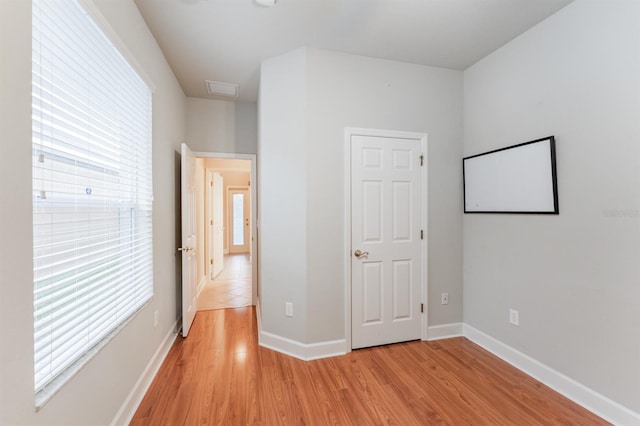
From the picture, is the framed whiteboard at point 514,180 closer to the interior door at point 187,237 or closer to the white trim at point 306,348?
the white trim at point 306,348

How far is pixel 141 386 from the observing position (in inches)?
75.5

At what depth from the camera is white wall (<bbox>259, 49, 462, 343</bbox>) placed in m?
2.46

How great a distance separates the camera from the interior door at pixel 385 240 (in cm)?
259

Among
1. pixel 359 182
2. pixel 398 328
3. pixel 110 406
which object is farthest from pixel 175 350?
pixel 359 182

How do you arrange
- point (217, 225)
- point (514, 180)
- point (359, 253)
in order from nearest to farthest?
point (514, 180) → point (359, 253) → point (217, 225)

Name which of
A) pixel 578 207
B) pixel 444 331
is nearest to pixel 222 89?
pixel 578 207

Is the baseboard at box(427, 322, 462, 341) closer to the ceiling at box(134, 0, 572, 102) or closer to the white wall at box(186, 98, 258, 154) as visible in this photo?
the ceiling at box(134, 0, 572, 102)

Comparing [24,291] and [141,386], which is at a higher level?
[24,291]

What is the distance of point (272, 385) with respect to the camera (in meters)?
2.05

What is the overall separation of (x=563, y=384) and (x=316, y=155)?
8.35ft

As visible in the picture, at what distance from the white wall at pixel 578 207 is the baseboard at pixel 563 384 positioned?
38mm

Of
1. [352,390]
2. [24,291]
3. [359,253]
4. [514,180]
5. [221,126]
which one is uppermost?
[221,126]

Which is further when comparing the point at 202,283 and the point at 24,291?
the point at 202,283

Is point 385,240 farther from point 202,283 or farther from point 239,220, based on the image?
point 239,220
